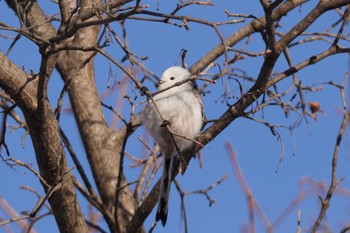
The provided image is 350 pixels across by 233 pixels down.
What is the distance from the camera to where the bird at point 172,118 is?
367 cm

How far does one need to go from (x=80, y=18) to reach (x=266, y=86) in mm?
947

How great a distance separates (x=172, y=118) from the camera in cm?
368

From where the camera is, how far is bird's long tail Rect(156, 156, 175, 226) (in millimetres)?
3596

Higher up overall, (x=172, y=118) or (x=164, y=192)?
(x=172, y=118)

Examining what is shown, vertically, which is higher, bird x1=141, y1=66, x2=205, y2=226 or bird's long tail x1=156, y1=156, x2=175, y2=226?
bird x1=141, y1=66, x2=205, y2=226

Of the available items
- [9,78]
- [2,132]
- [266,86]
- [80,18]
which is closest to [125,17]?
[80,18]

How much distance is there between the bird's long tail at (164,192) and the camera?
360 centimetres

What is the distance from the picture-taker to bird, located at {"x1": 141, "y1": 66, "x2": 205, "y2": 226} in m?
3.67

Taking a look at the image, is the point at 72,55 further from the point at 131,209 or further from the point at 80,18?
the point at 80,18

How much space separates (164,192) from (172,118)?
0.41 m

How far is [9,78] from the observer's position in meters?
2.92

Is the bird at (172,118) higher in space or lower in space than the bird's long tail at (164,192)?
higher

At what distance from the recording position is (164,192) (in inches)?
141

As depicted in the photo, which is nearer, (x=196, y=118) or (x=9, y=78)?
(x=9, y=78)
